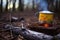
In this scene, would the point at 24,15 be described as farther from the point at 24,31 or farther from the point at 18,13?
the point at 24,31

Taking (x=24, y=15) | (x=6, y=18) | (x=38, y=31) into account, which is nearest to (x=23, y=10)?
(x=24, y=15)

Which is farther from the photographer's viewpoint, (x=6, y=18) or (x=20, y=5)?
(x=20, y=5)

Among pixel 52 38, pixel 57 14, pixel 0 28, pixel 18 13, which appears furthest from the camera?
pixel 57 14

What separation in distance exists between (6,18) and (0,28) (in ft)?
1.60

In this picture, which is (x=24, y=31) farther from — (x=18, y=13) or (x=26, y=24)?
(x=18, y=13)

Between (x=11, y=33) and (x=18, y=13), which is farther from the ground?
(x=18, y=13)

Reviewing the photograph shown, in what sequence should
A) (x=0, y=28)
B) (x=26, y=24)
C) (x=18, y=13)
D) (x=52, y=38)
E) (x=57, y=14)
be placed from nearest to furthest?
(x=52, y=38) → (x=0, y=28) → (x=26, y=24) → (x=18, y=13) → (x=57, y=14)

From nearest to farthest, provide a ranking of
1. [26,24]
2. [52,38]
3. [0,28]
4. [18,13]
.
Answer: [52,38] → [0,28] → [26,24] → [18,13]

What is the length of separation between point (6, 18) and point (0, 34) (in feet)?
2.37

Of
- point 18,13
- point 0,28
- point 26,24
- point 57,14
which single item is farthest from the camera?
point 57,14

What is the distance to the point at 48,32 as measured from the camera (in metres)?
2.81

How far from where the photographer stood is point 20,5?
3.55m

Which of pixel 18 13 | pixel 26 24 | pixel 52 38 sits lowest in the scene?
pixel 52 38

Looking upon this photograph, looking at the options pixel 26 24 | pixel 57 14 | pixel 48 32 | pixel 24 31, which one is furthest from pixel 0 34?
pixel 57 14
